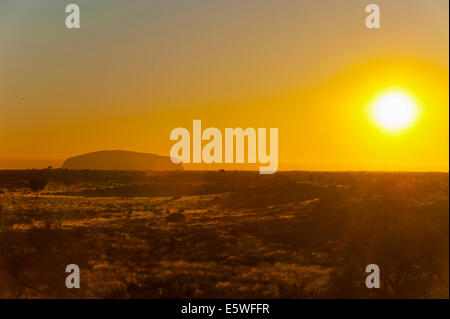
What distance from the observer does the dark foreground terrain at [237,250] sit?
693 inches

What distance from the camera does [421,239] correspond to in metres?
17.8

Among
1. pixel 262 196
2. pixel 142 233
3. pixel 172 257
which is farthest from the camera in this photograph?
pixel 262 196

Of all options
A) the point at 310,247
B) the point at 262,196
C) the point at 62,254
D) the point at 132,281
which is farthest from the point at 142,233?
the point at 262,196

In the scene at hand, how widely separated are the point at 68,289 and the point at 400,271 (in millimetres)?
11658

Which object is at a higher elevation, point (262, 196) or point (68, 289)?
point (262, 196)

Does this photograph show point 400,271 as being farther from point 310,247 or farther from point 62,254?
point 62,254

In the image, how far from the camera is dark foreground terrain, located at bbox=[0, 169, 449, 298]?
17.6 metres

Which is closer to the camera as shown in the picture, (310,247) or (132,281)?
(132,281)

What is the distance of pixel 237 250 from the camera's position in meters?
27.0

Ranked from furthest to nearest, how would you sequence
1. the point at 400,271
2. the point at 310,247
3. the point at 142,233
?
1. the point at 142,233
2. the point at 310,247
3. the point at 400,271
